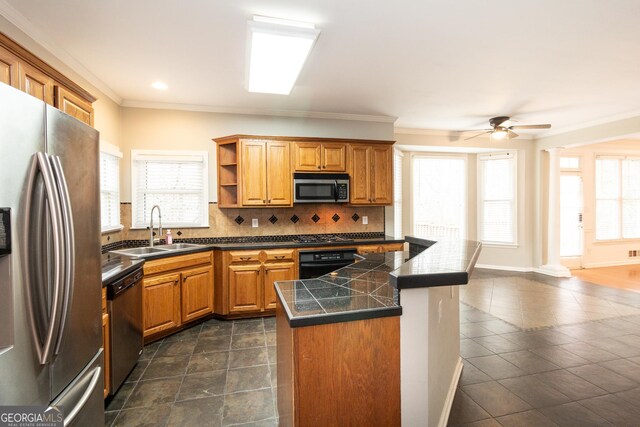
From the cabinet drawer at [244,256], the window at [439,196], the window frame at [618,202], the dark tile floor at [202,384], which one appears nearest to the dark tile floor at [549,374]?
the dark tile floor at [202,384]

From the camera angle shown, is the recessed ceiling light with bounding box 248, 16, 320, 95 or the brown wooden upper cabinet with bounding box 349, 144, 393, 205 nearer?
the recessed ceiling light with bounding box 248, 16, 320, 95

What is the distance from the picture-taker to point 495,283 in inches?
215

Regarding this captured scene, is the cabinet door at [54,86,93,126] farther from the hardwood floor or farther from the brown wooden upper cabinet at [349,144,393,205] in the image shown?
the hardwood floor

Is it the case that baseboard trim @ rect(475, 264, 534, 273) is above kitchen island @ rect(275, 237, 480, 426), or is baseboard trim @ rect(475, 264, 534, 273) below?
below

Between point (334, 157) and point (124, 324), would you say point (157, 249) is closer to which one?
point (124, 324)

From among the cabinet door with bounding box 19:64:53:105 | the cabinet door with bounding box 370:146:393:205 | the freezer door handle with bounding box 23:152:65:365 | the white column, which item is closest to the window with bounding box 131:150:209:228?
the cabinet door with bounding box 19:64:53:105

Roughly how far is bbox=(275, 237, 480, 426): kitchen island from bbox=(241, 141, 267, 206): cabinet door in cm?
262

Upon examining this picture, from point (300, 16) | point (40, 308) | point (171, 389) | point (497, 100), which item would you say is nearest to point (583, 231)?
point (497, 100)

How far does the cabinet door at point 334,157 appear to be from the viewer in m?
4.41

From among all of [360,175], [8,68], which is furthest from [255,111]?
[8,68]

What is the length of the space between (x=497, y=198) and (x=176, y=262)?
20.6 ft

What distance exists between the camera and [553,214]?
6164 millimetres

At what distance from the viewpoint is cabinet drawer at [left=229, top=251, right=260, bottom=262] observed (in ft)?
12.5

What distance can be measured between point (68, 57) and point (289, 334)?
10.8ft
